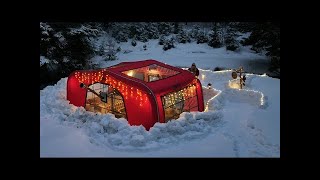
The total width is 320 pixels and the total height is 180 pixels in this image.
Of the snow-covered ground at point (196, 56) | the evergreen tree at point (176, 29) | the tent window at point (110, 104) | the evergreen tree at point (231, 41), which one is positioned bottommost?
the tent window at point (110, 104)

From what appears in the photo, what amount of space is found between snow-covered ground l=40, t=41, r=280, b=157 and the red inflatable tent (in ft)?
1.19

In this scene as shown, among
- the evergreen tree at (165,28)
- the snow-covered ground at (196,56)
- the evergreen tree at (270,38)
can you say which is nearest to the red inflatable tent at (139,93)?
the evergreen tree at (270,38)

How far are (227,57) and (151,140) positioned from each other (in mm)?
14177

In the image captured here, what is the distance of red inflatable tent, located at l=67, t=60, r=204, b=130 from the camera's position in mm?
7727

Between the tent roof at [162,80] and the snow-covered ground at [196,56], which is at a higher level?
the snow-covered ground at [196,56]

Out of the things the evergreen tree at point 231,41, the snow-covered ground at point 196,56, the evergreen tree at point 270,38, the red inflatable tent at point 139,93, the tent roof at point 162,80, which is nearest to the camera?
the red inflatable tent at point 139,93

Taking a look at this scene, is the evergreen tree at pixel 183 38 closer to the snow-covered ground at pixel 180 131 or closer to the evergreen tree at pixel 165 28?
the evergreen tree at pixel 165 28

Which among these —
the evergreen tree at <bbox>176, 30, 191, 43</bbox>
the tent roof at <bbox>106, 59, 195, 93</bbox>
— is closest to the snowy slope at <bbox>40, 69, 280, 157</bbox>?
the tent roof at <bbox>106, 59, 195, 93</bbox>

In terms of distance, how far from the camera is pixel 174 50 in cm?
2164

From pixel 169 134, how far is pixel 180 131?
29 centimetres

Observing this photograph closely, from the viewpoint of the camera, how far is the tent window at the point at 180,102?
28.8 feet

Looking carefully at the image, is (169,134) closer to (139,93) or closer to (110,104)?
(139,93)

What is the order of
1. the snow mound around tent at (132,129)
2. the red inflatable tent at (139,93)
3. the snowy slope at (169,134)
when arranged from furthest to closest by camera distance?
the red inflatable tent at (139,93)
the snow mound around tent at (132,129)
the snowy slope at (169,134)

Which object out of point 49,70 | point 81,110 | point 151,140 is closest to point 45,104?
point 81,110
